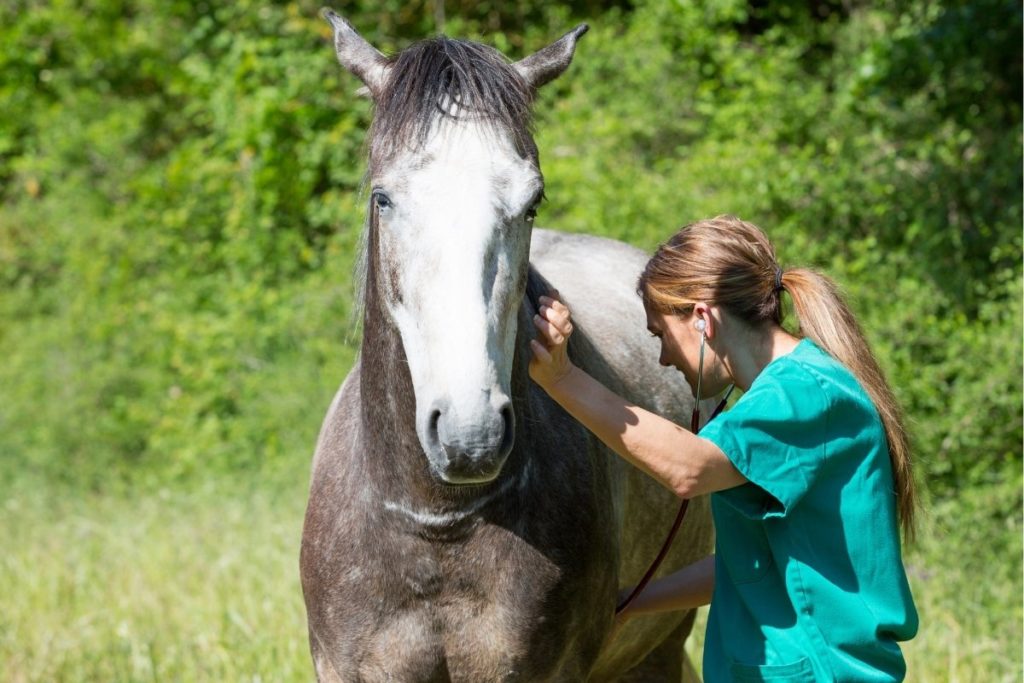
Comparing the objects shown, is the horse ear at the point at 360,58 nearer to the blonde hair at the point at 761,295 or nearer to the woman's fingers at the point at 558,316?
the woman's fingers at the point at 558,316

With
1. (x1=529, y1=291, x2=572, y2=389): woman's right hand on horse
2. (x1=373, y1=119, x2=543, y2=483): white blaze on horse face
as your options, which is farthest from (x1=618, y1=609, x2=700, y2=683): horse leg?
(x1=373, y1=119, x2=543, y2=483): white blaze on horse face

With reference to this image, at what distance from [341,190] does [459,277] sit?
31.0 ft

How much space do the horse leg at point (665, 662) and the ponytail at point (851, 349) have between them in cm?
Answer: 171

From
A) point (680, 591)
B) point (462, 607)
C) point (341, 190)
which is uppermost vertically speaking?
point (462, 607)

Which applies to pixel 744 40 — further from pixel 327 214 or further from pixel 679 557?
pixel 679 557

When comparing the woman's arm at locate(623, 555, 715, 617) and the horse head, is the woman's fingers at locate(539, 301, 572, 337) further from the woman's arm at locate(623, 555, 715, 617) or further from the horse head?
the woman's arm at locate(623, 555, 715, 617)

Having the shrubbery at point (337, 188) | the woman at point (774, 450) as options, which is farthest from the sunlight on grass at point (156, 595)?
the woman at point (774, 450)

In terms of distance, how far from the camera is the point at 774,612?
2.63 metres

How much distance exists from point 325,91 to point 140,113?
3053 millimetres

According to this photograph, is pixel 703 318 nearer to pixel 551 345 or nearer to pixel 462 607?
pixel 551 345

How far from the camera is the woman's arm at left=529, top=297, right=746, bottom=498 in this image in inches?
96.8

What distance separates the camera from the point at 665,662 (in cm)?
436

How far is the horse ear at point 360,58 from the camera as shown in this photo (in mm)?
2836

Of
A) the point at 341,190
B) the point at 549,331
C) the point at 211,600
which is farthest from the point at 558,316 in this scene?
the point at 341,190
